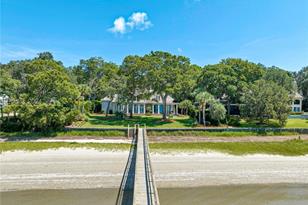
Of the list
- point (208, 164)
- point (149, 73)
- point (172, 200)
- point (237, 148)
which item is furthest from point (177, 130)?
point (172, 200)

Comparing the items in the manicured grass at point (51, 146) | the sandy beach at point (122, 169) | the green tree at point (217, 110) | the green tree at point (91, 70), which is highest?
the green tree at point (91, 70)

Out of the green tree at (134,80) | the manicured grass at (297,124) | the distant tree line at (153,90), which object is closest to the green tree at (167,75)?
the distant tree line at (153,90)

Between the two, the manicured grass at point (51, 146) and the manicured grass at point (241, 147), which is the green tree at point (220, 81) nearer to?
the manicured grass at point (241, 147)

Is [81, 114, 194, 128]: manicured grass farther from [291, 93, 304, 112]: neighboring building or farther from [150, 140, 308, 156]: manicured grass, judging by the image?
[291, 93, 304, 112]: neighboring building

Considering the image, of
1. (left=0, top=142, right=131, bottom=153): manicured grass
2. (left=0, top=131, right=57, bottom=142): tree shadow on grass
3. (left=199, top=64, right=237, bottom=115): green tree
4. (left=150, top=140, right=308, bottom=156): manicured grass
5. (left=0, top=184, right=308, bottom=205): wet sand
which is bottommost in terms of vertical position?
(left=0, top=184, right=308, bottom=205): wet sand

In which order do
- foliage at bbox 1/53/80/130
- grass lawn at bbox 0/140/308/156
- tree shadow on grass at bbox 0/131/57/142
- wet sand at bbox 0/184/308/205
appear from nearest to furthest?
1. wet sand at bbox 0/184/308/205
2. grass lawn at bbox 0/140/308/156
3. tree shadow on grass at bbox 0/131/57/142
4. foliage at bbox 1/53/80/130

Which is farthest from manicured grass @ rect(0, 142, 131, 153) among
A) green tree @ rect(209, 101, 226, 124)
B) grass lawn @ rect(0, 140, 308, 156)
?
green tree @ rect(209, 101, 226, 124)

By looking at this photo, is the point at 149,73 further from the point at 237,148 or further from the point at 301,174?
the point at 301,174
